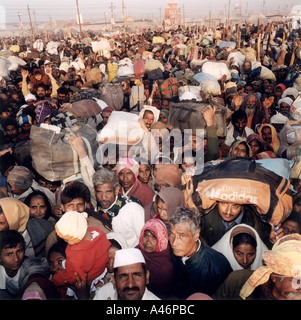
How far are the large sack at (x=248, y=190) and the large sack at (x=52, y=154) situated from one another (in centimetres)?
117

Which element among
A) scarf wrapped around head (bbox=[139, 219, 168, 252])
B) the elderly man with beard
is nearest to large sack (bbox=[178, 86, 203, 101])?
the elderly man with beard

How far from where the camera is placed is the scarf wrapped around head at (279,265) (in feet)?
6.26

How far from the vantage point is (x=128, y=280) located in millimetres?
2090

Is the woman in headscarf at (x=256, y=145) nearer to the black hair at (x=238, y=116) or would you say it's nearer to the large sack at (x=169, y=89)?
the black hair at (x=238, y=116)

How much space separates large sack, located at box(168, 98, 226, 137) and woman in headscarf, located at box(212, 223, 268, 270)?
5.01 ft

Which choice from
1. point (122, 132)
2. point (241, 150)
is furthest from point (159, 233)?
point (122, 132)

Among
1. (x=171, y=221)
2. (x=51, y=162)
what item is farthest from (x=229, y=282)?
(x=51, y=162)

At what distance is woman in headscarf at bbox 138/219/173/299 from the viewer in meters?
2.24

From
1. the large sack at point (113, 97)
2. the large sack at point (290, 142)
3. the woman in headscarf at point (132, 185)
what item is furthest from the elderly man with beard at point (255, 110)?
the woman in headscarf at point (132, 185)

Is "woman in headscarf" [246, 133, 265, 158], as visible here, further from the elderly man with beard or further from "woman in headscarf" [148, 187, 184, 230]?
"woman in headscarf" [148, 187, 184, 230]

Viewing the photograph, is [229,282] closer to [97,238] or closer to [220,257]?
[220,257]

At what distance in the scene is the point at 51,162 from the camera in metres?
2.95

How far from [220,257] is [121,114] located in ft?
6.70
